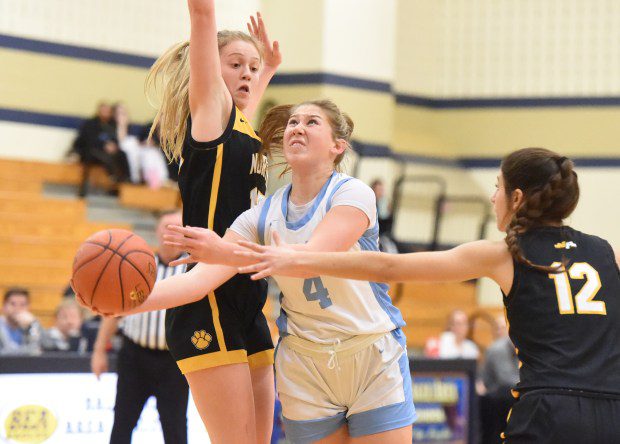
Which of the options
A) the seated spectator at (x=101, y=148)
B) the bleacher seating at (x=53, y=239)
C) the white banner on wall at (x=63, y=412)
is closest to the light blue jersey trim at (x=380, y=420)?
the white banner on wall at (x=63, y=412)

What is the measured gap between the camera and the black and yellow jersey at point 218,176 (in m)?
3.97

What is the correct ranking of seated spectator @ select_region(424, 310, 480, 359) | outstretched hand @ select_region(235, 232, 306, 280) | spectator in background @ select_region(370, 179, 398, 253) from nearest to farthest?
outstretched hand @ select_region(235, 232, 306, 280), seated spectator @ select_region(424, 310, 480, 359), spectator in background @ select_region(370, 179, 398, 253)

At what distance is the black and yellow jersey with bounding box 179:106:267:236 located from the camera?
397cm

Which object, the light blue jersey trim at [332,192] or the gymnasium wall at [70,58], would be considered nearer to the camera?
the light blue jersey trim at [332,192]

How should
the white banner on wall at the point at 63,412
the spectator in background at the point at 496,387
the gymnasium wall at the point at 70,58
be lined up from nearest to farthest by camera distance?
1. the white banner on wall at the point at 63,412
2. the spectator in background at the point at 496,387
3. the gymnasium wall at the point at 70,58

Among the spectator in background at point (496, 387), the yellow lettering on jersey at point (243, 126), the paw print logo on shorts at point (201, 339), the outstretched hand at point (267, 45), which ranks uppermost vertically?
the outstretched hand at point (267, 45)

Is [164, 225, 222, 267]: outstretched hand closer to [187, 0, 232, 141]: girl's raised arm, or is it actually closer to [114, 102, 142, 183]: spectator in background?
[187, 0, 232, 141]: girl's raised arm

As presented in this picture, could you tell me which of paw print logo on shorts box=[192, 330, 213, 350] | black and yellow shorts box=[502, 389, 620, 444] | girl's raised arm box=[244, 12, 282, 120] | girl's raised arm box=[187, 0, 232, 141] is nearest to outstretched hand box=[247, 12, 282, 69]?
girl's raised arm box=[244, 12, 282, 120]

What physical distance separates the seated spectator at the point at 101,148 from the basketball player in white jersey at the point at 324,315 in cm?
942

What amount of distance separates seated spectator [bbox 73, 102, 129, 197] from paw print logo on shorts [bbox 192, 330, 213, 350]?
31.1 ft

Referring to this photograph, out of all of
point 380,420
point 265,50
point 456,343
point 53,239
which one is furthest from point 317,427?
point 53,239

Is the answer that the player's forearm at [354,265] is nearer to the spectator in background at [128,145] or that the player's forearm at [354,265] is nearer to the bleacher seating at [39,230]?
the bleacher seating at [39,230]

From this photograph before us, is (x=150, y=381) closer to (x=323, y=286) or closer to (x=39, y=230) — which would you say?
(x=323, y=286)

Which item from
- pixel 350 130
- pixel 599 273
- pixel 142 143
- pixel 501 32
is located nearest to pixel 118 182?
pixel 142 143
